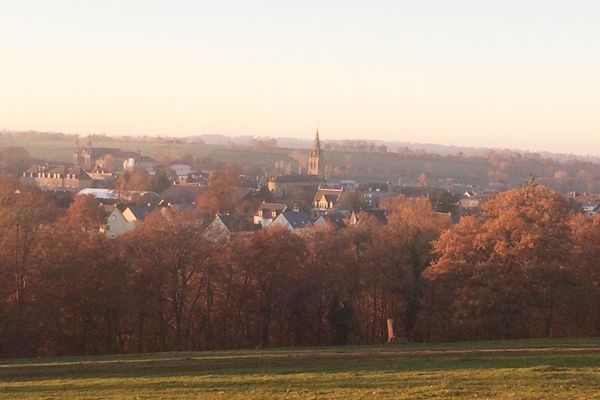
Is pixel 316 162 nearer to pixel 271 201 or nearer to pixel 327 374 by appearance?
pixel 271 201

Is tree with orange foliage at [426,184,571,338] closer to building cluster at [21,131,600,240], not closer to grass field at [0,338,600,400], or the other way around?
grass field at [0,338,600,400]

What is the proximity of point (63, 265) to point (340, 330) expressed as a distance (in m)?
13.5

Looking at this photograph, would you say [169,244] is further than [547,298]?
Yes

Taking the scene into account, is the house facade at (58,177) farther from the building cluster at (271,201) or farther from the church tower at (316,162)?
the church tower at (316,162)

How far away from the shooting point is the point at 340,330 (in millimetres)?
39906

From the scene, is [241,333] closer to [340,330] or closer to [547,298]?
[340,330]

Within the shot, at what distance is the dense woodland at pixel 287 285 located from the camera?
38000 mm

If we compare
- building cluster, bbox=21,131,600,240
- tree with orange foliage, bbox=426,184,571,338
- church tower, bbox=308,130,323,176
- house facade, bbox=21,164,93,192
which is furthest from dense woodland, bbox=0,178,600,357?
church tower, bbox=308,130,323,176

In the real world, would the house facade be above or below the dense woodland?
below

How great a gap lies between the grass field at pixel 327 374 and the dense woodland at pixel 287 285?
30.2ft

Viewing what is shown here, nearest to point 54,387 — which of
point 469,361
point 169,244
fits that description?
point 469,361

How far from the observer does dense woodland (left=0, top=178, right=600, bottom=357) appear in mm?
38000

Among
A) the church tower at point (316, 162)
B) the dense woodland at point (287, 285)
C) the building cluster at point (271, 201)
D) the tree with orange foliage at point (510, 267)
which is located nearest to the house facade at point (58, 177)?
the building cluster at point (271, 201)

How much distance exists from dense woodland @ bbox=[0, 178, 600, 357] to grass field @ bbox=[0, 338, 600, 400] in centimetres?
921
